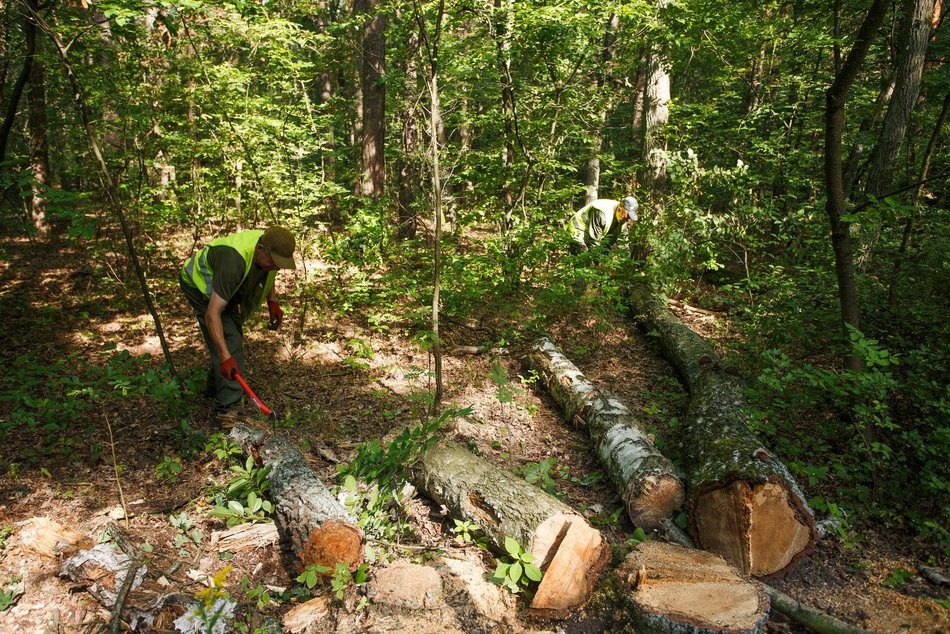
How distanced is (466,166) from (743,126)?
15.5ft

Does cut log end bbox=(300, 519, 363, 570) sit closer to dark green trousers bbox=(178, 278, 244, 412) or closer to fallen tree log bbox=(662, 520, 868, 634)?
dark green trousers bbox=(178, 278, 244, 412)

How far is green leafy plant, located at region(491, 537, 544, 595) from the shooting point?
8.53 ft

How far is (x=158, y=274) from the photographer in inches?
283

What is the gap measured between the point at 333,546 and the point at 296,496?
447 millimetres

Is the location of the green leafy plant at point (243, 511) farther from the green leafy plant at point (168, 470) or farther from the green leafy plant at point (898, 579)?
the green leafy plant at point (898, 579)

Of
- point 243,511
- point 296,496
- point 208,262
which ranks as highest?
point 208,262

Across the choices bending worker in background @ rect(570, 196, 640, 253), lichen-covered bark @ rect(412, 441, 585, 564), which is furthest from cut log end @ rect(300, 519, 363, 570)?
bending worker in background @ rect(570, 196, 640, 253)

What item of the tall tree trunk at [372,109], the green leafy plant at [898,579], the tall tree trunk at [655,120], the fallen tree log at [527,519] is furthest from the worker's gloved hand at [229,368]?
the tall tree trunk at [655,120]

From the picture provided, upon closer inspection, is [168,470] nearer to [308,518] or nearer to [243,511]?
[243,511]

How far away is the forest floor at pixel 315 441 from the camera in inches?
101

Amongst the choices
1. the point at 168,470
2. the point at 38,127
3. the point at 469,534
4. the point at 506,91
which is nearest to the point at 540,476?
the point at 469,534

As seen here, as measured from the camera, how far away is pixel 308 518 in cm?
288

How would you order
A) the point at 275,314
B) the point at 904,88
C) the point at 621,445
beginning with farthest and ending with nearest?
1. the point at 904,88
2. the point at 275,314
3. the point at 621,445

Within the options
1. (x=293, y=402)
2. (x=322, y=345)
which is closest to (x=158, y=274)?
(x=322, y=345)
